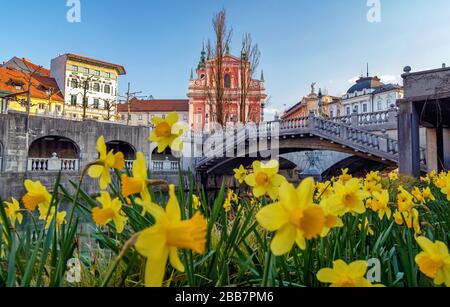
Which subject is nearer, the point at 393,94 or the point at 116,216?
the point at 116,216

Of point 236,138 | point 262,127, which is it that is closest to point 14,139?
point 236,138

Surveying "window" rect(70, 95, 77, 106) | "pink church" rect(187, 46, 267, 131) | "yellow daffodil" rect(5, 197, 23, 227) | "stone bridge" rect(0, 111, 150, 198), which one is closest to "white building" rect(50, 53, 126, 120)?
"window" rect(70, 95, 77, 106)

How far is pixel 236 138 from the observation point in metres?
10.9

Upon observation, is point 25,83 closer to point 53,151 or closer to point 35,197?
point 53,151

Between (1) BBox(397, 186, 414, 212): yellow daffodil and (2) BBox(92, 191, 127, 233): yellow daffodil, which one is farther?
(1) BBox(397, 186, 414, 212): yellow daffodil

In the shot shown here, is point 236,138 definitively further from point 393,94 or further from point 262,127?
point 393,94

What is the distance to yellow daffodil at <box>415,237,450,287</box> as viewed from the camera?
18.0 inches

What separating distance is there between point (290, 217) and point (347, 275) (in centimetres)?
12

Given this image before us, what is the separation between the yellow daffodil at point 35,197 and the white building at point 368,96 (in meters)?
21.5

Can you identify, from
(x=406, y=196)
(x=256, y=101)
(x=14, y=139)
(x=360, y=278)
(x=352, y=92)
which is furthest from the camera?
(x=352, y=92)

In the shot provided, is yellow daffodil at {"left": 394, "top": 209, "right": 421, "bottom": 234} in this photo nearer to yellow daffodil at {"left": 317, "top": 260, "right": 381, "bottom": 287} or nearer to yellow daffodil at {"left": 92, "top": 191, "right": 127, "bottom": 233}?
yellow daffodil at {"left": 317, "top": 260, "right": 381, "bottom": 287}

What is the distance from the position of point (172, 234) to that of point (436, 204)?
4.76ft

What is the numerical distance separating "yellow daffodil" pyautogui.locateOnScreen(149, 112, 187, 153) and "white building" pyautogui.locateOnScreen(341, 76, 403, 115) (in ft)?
70.4
